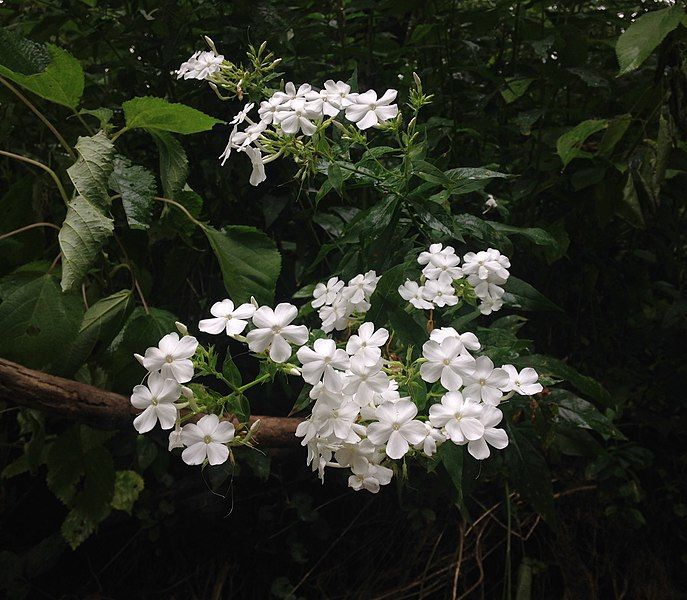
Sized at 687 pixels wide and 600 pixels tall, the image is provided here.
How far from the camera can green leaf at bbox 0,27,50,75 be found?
3.13 feet

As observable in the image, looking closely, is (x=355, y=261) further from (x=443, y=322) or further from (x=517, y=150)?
(x=517, y=150)

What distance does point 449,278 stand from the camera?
0.82m

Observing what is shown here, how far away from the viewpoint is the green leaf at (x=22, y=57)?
0.95m

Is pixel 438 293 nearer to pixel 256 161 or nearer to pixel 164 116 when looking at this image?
pixel 256 161

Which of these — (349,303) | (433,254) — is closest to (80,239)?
(349,303)

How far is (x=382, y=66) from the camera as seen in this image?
4.43 ft

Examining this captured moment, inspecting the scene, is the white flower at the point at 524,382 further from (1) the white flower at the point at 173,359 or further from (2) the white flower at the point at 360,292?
(1) the white flower at the point at 173,359

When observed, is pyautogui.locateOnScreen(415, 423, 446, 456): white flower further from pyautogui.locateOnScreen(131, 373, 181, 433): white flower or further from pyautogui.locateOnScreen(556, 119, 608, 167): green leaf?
pyautogui.locateOnScreen(556, 119, 608, 167): green leaf

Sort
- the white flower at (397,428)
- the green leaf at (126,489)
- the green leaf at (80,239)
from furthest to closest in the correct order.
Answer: the green leaf at (126,489)
the green leaf at (80,239)
the white flower at (397,428)

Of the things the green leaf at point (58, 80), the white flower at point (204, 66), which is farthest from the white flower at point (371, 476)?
the green leaf at point (58, 80)

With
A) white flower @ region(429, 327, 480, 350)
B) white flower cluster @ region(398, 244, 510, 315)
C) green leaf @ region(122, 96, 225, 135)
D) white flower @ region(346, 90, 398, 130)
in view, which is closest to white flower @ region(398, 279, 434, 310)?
white flower cluster @ region(398, 244, 510, 315)

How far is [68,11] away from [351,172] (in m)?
0.81

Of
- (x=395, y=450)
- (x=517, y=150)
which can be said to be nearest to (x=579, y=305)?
(x=517, y=150)

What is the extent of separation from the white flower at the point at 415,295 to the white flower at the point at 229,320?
207 millimetres
